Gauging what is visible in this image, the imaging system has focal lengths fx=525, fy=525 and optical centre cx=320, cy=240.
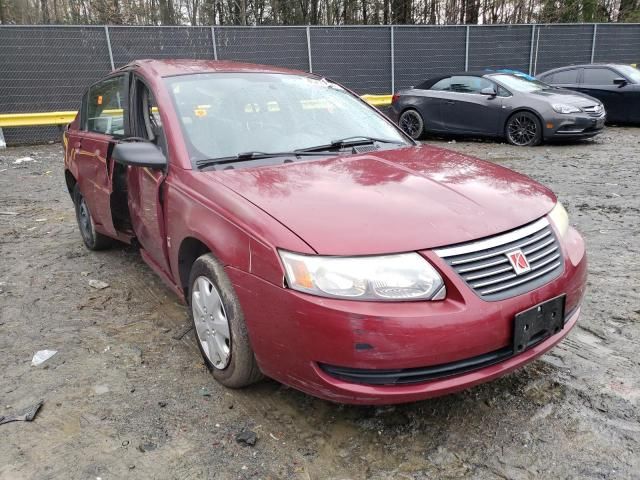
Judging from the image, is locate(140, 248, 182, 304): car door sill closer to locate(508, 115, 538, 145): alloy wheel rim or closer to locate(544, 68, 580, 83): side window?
locate(508, 115, 538, 145): alloy wheel rim

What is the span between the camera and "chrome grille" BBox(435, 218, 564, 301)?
2.04 m

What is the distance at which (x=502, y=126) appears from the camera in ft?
33.1

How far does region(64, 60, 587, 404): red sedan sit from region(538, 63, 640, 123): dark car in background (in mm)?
10372

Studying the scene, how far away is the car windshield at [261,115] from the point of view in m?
2.95

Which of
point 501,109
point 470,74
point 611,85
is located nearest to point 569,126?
point 501,109

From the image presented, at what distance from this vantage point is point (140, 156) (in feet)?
9.27

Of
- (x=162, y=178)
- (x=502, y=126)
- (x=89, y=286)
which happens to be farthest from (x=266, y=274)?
(x=502, y=126)

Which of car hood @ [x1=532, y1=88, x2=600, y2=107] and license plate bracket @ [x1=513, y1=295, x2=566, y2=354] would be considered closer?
license plate bracket @ [x1=513, y1=295, x2=566, y2=354]

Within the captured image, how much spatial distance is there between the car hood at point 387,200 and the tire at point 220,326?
42cm

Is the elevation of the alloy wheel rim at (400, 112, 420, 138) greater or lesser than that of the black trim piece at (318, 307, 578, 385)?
lesser

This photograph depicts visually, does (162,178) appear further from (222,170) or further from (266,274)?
(266,274)

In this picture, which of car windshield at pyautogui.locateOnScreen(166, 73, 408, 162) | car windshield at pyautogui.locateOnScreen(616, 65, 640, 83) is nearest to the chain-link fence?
car windshield at pyautogui.locateOnScreen(616, 65, 640, 83)

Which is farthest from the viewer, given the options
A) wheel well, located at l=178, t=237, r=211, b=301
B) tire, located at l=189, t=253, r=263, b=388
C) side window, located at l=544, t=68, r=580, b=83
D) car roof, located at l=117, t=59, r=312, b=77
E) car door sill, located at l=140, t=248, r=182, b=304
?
side window, located at l=544, t=68, r=580, b=83

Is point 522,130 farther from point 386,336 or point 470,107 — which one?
point 386,336
